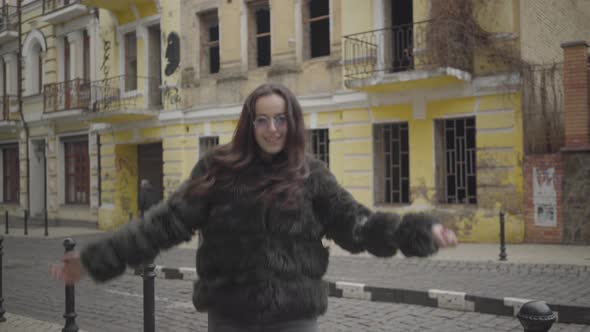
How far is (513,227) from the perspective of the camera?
41.6 feet

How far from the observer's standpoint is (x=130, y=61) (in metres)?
21.6

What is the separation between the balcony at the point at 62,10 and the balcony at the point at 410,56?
39.7ft

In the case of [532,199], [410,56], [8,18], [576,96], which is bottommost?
[532,199]

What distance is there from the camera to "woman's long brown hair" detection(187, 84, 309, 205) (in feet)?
8.66

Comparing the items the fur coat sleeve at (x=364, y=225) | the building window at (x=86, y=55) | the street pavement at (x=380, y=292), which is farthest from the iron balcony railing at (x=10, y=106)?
the fur coat sleeve at (x=364, y=225)

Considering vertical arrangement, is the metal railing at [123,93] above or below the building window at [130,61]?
below

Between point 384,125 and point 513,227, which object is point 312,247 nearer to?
point 513,227

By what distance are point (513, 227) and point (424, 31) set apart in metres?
4.89

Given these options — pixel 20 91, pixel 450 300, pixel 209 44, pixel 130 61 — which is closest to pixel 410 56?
pixel 209 44

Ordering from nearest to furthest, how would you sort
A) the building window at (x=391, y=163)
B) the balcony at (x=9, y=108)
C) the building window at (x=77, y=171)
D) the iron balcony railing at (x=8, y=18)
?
the building window at (x=391, y=163), the building window at (x=77, y=171), the iron balcony railing at (x=8, y=18), the balcony at (x=9, y=108)

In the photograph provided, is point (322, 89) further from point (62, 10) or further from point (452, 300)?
point (62, 10)

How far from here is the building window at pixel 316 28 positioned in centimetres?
1627

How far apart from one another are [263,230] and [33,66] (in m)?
26.4

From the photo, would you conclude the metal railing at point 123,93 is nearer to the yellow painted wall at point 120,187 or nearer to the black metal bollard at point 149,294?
the yellow painted wall at point 120,187
